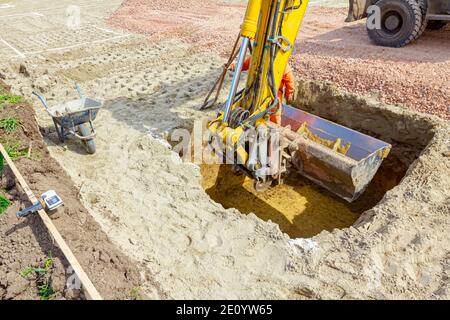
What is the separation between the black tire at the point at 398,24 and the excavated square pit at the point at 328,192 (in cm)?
237

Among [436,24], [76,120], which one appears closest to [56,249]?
[76,120]

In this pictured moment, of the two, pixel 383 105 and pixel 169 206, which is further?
pixel 383 105

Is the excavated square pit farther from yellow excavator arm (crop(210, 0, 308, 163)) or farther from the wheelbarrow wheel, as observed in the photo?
the wheelbarrow wheel

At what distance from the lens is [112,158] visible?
496 cm

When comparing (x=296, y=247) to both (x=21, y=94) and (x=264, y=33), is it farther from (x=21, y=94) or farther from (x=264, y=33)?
(x=21, y=94)

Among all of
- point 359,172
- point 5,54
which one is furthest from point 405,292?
point 5,54

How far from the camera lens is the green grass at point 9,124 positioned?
15.8 feet

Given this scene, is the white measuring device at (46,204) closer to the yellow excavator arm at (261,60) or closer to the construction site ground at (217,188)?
the construction site ground at (217,188)

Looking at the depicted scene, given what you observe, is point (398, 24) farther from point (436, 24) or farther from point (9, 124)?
point (9, 124)

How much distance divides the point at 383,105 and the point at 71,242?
491 centimetres

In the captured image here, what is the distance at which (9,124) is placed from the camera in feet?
16.0

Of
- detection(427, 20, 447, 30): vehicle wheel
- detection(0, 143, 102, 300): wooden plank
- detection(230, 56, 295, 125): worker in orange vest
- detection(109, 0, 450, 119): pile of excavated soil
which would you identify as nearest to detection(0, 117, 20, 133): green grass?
detection(0, 143, 102, 300): wooden plank

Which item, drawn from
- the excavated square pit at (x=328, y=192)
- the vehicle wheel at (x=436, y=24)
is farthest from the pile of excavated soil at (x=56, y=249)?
the vehicle wheel at (x=436, y=24)

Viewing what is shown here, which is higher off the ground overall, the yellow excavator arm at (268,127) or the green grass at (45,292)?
the yellow excavator arm at (268,127)
